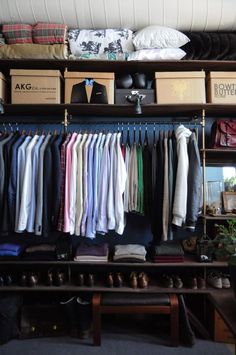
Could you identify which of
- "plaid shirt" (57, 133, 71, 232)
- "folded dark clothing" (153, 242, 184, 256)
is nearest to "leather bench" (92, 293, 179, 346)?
"folded dark clothing" (153, 242, 184, 256)

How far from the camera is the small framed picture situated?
7.78 feet

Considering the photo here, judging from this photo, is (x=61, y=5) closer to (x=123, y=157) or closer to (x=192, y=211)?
(x=123, y=157)

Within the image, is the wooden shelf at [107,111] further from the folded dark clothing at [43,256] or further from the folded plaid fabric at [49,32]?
the folded dark clothing at [43,256]

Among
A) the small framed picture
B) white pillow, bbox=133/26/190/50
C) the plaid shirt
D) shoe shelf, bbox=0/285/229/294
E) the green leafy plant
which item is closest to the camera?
the plaid shirt

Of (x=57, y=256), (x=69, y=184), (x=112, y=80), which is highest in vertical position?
(x=112, y=80)

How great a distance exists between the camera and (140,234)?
2.52 meters

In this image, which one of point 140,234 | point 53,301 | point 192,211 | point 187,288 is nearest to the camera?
point 192,211

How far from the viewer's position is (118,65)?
227 centimetres

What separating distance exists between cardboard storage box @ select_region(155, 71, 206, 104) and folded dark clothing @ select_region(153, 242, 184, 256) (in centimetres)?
121

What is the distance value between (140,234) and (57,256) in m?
0.81

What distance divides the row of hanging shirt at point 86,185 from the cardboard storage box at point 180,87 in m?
0.31

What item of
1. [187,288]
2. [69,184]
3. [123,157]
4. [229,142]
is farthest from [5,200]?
[229,142]

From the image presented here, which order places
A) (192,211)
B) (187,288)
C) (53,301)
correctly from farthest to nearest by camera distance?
(53,301) → (187,288) → (192,211)

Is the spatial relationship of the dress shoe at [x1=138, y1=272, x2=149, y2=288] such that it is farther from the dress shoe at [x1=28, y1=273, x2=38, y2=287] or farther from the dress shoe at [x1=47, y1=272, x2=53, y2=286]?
the dress shoe at [x1=28, y1=273, x2=38, y2=287]
